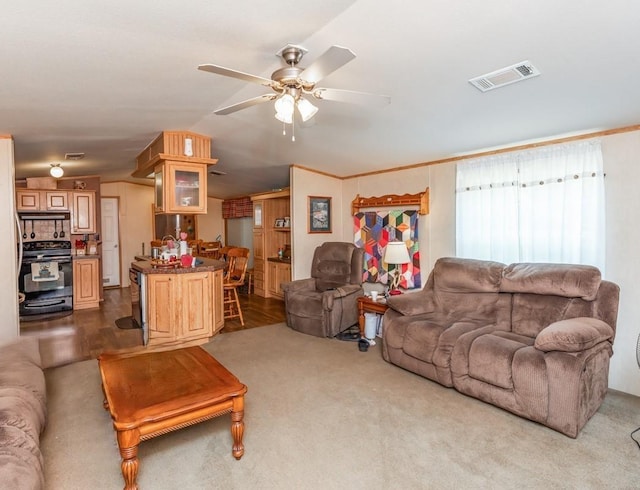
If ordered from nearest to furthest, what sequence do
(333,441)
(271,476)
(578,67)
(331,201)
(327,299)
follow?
1. (271,476)
2. (578,67)
3. (333,441)
4. (327,299)
5. (331,201)

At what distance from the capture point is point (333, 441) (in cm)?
239

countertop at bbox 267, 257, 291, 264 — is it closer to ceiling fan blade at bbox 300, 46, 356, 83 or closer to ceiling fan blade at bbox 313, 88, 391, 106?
ceiling fan blade at bbox 313, 88, 391, 106

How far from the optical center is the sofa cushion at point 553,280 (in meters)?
2.87

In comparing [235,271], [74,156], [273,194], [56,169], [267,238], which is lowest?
[235,271]

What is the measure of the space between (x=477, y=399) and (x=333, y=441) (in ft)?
4.16

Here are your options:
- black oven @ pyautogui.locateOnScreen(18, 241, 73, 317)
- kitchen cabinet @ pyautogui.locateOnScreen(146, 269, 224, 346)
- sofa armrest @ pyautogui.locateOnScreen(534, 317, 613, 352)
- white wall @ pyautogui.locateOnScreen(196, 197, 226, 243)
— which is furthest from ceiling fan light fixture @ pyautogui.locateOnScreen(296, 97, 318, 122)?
white wall @ pyautogui.locateOnScreen(196, 197, 226, 243)

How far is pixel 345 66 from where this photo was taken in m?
2.56

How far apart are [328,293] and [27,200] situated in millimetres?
5017

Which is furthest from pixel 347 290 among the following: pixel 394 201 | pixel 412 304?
pixel 394 201

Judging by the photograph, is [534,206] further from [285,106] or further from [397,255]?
[285,106]

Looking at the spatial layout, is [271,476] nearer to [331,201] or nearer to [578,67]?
[578,67]

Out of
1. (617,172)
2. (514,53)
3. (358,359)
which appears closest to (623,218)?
(617,172)

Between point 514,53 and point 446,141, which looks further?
point 446,141

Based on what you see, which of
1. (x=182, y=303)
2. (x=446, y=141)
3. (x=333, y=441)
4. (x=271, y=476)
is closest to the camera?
(x=271, y=476)
